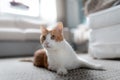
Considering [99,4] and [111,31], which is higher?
[99,4]

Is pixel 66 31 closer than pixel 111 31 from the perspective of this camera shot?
No

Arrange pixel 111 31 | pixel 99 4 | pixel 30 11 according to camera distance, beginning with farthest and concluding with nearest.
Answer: pixel 30 11, pixel 99 4, pixel 111 31

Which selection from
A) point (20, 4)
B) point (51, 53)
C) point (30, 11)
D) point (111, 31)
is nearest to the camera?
point (51, 53)

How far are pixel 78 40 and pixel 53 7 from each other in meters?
0.90

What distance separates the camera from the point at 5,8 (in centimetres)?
302

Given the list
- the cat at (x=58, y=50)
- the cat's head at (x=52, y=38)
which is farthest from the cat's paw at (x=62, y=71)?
the cat's head at (x=52, y=38)

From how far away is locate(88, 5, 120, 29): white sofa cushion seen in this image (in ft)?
4.99

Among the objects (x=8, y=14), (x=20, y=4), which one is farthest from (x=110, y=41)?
(x=8, y=14)

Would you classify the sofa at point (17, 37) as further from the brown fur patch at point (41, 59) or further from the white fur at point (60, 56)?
the white fur at point (60, 56)

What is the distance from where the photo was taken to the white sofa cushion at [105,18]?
4.99ft

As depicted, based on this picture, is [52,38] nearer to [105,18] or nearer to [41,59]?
Result: [41,59]

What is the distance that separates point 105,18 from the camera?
1.62 meters

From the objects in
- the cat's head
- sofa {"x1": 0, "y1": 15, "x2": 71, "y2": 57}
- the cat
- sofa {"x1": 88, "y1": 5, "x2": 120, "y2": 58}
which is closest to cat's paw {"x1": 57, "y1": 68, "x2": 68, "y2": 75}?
the cat

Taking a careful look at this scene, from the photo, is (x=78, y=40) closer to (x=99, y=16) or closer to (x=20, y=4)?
(x=20, y=4)
